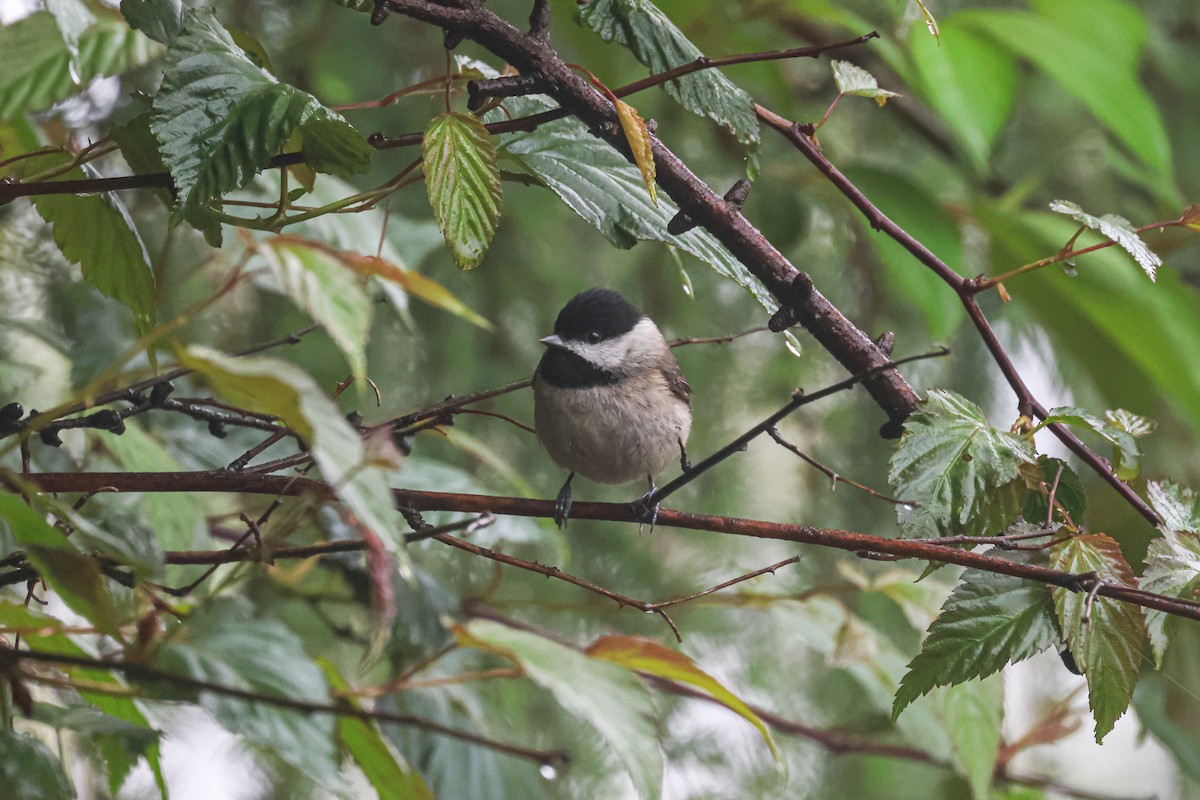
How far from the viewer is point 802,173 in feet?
8.31

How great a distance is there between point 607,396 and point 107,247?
1.15 m

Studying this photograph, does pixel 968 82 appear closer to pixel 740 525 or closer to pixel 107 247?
pixel 740 525

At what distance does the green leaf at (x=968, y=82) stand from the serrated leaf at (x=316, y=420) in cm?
131

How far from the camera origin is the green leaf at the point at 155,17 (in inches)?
40.6

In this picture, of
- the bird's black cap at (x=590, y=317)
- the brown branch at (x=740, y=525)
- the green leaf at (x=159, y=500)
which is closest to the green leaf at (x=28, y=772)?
the brown branch at (x=740, y=525)

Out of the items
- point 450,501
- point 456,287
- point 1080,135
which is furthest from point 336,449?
point 1080,135

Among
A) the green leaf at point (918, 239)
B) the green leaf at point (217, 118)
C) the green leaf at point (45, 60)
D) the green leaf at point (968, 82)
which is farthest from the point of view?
the green leaf at point (918, 239)

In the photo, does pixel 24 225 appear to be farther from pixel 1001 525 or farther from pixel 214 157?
pixel 1001 525

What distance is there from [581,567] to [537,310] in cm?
65

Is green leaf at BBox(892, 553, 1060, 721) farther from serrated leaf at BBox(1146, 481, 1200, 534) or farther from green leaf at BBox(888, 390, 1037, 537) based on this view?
serrated leaf at BBox(1146, 481, 1200, 534)

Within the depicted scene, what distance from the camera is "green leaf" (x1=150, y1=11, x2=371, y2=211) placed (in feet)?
3.03

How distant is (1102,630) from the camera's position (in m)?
1.08

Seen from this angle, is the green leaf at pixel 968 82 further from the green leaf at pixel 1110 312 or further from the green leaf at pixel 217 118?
the green leaf at pixel 217 118

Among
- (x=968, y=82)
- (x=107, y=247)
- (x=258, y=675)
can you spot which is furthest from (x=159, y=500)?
(x=968, y=82)
